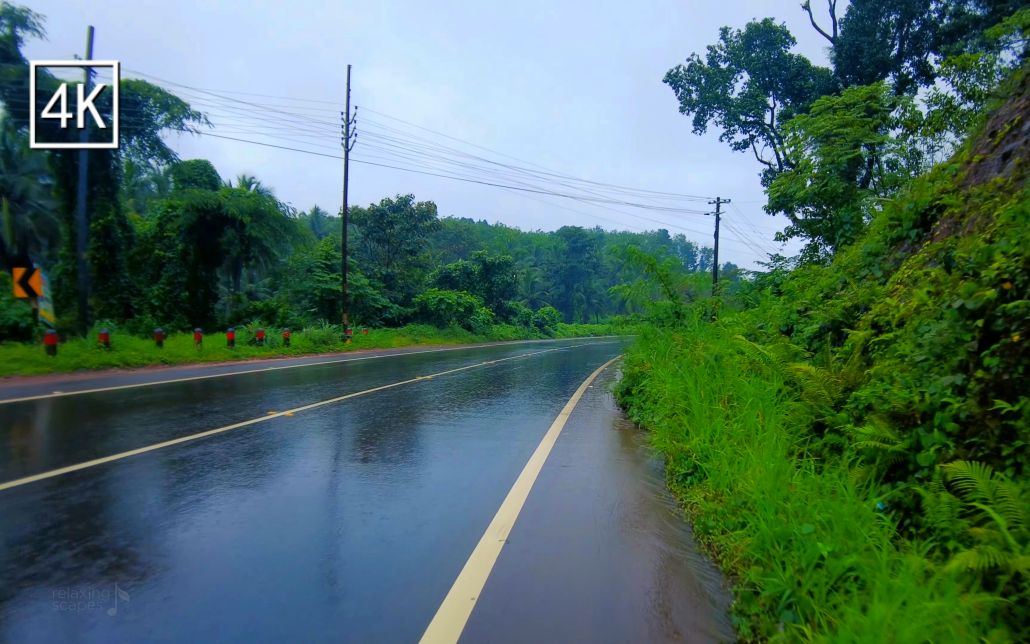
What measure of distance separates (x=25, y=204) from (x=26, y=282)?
776 inches

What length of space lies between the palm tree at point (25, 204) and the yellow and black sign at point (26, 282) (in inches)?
625

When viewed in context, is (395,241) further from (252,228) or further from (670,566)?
(670,566)

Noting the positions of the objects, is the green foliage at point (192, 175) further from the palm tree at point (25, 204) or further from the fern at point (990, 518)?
the fern at point (990, 518)

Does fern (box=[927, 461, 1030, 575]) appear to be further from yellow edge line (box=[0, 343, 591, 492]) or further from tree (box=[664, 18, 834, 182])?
tree (box=[664, 18, 834, 182])

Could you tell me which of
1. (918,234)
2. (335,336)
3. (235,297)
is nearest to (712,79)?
(335,336)

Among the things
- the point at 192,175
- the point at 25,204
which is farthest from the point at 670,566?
the point at 25,204

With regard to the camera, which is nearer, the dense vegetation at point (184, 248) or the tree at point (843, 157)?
the tree at point (843, 157)

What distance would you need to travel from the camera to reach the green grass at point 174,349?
13141 mm

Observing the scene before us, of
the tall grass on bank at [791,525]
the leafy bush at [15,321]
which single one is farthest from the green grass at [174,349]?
the tall grass on bank at [791,525]

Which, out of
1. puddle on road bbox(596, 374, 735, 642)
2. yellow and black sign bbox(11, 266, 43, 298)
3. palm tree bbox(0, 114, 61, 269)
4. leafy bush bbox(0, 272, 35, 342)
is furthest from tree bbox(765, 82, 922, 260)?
palm tree bbox(0, 114, 61, 269)

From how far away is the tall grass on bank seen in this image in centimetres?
271

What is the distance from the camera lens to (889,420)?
4.10 metres

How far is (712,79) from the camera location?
2602cm

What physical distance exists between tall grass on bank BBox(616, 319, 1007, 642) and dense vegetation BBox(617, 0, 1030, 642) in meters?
0.01
